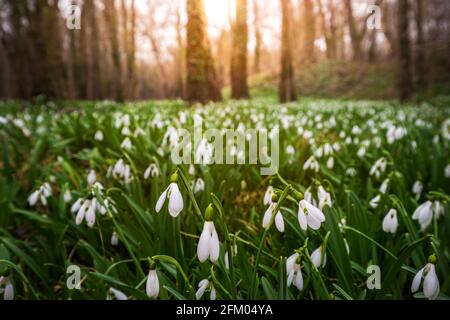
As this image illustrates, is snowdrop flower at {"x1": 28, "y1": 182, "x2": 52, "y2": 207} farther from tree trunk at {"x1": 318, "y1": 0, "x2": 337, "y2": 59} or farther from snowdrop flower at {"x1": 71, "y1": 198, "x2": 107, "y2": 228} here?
tree trunk at {"x1": 318, "y1": 0, "x2": 337, "y2": 59}

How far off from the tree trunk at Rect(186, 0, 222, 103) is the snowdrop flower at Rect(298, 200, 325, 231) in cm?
656

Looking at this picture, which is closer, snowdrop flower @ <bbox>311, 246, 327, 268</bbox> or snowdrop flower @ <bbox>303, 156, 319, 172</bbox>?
snowdrop flower @ <bbox>311, 246, 327, 268</bbox>

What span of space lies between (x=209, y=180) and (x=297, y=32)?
33.7 meters

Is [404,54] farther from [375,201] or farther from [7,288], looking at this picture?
[7,288]

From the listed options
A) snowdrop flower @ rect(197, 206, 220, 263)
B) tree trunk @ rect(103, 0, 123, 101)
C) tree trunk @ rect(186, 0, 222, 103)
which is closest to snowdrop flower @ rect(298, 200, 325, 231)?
snowdrop flower @ rect(197, 206, 220, 263)

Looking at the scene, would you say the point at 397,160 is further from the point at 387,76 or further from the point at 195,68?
the point at 387,76

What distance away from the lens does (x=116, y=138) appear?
359 centimetres

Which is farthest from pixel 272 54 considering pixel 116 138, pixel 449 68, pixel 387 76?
pixel 116 138

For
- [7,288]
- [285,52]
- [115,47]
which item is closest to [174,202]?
[7,288]

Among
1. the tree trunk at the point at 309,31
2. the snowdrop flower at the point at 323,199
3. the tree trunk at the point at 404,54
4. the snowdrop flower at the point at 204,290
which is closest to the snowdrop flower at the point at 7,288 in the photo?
the snowdrop flower at the point at 204,290

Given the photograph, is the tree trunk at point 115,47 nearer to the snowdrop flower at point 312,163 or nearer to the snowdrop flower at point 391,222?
the snowdrop flower at point 312,163

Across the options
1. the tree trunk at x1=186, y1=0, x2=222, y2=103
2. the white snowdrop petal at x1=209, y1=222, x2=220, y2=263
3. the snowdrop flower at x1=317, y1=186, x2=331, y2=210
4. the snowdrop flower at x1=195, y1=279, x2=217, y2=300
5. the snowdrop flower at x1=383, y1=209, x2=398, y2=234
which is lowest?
the snowdrop flower at x1=195, y1=279, x2=217, y2=300

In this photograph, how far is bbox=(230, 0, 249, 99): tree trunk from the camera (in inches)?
561
